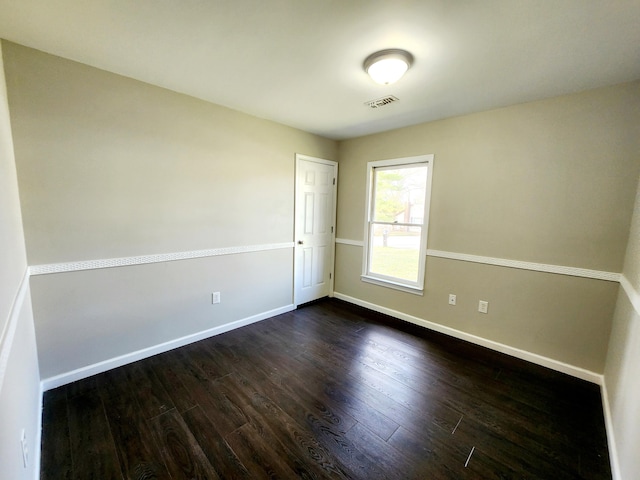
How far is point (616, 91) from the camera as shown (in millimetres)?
1986

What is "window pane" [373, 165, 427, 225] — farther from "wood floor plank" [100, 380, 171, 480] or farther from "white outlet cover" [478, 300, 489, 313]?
"wood floor plank" [100, 380, 171, 480]

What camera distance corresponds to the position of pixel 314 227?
3.75 meters

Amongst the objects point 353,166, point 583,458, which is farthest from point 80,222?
point 583,458

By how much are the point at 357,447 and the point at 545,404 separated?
1490mm

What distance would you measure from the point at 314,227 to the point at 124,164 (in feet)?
7.43

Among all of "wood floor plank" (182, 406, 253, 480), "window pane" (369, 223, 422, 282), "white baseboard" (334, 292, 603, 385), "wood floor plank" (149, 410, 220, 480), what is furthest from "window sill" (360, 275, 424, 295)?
"wood floor plank" (149, 410, 220, 480)

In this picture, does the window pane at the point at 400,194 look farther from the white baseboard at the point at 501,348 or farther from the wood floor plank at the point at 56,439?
the wood floor plank at the point at 56,439

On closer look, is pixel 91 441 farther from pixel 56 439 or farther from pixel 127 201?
pixel 127 201

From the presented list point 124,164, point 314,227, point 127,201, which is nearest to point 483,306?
point 314,227

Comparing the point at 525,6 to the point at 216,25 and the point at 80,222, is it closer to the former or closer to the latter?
the point at 216,25

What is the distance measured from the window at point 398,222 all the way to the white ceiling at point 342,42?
1.01 metres

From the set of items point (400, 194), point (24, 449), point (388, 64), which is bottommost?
point (24, 449)

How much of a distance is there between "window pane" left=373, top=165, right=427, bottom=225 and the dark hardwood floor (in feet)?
5.20

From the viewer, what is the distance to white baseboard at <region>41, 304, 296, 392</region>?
6.41ft
